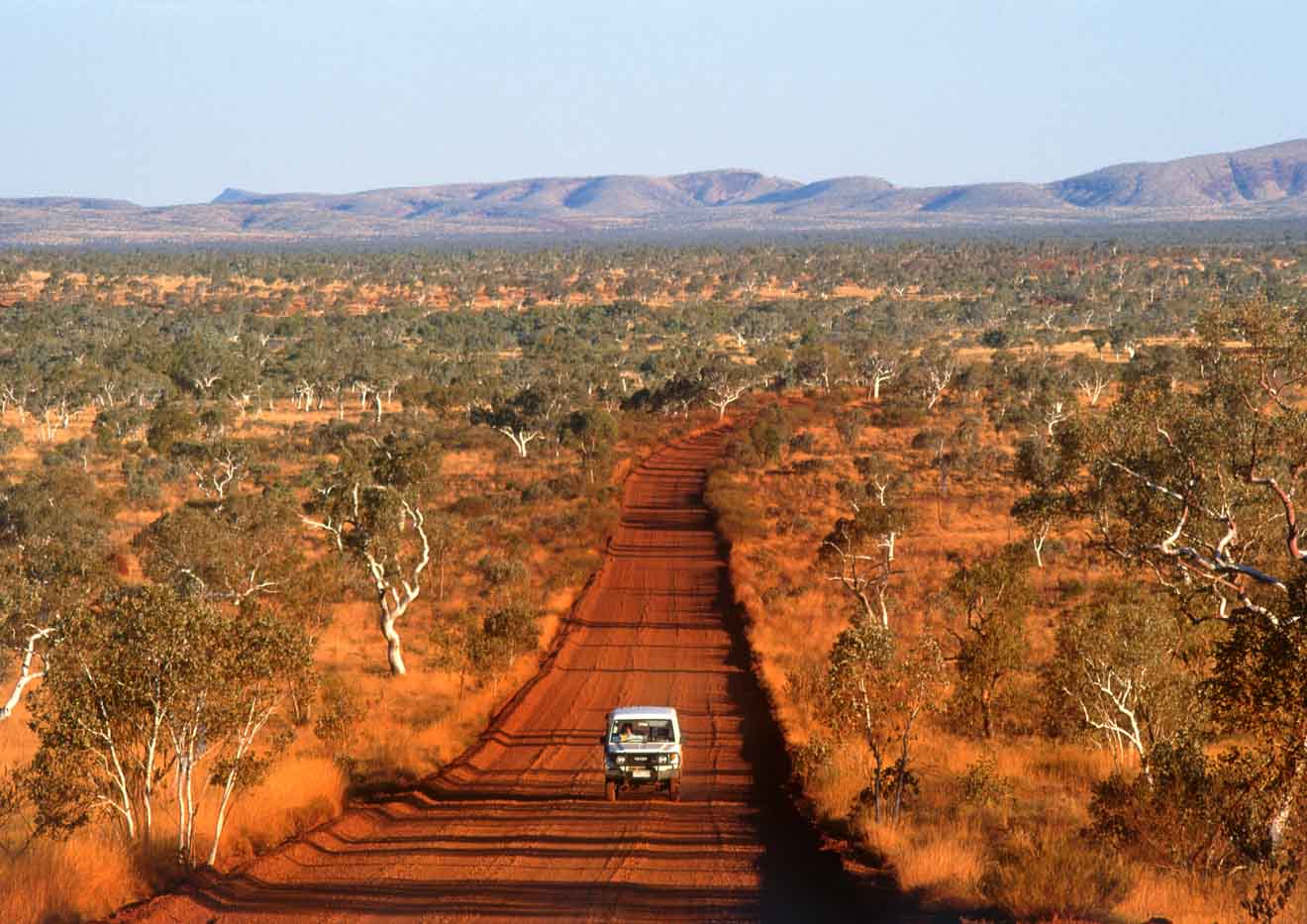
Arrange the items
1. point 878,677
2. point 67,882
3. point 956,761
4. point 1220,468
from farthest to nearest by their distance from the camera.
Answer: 1. point 956,761
2. point 878,677
3. point 1220,468
4. point 67,882

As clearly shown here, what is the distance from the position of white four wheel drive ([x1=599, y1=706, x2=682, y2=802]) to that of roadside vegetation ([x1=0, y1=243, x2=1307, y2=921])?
239 cm

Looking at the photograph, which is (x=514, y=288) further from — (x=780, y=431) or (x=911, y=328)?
(x=780, y=431)

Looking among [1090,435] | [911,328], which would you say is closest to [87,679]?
[1090,435]

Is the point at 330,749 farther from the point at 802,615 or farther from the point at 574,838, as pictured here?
the point at 802,615

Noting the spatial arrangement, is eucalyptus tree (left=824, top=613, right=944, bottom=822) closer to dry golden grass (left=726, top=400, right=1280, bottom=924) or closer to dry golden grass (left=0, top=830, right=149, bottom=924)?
dry golden grass (left=726, top=400, right=1280, bottom=924)

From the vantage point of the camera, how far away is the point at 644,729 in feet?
74.0

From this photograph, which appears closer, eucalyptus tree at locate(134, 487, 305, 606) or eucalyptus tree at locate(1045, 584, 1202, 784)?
eucalyptus tree at locate(1045, 584, 1202, 784)

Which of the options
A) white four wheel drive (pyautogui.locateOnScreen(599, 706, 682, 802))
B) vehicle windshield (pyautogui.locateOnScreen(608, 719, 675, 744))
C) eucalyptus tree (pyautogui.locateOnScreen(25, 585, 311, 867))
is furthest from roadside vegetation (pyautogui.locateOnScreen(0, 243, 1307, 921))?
vehicle windshield (pyautogui.locateOnScreen(608, 719, 675, 744))

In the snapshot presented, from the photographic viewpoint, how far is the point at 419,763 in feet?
82.5

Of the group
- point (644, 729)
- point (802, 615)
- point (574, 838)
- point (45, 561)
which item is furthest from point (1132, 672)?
point (45, 561)

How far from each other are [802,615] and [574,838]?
2202 centimetres

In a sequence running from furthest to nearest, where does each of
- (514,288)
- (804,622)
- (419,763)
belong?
(514,288) < (804,622) < (419,763)

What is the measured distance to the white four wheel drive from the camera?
21984 mm

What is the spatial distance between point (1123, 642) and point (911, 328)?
11627cm
